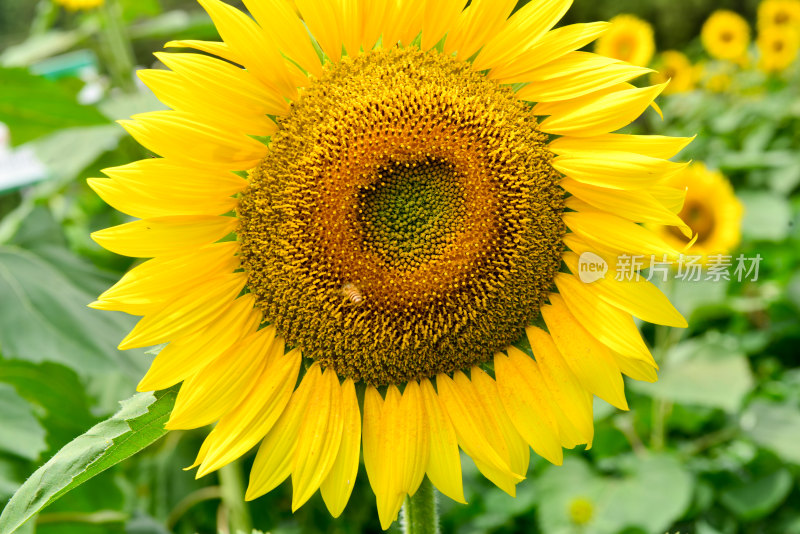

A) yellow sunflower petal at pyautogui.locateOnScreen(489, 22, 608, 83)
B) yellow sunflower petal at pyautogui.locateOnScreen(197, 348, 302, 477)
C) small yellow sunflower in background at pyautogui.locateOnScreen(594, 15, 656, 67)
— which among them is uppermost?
small yellow sunflower in background at pyautogui.locateOnScreen(594, 15, 656, 67)

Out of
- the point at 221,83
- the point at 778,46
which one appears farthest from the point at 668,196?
the point at 778,46

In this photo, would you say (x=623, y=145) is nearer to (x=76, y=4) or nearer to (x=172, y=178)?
(x=172, y=178)

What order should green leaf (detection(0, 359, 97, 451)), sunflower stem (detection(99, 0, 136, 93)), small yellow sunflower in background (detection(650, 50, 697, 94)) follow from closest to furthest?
green leaf (detection(0, 359, 97, 451))
sunflower stem (detection(99, 0, 136, 93))
small yellow sunflower in background (detection(650, 50, 697, 94))

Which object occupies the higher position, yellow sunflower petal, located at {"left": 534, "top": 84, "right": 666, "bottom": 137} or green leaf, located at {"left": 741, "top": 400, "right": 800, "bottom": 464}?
yellow sunflower petal, located at {"left": 534, "top": 84, "right": 666, "bottom": 137}

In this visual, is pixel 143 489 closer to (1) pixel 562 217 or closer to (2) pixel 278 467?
(2) pixel 278 467

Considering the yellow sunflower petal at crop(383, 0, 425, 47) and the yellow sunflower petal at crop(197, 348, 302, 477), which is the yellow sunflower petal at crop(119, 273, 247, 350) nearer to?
the yellow sunflower petal at crop(197, 348, 302, 477)

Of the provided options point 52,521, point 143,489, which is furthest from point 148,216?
point 143,489

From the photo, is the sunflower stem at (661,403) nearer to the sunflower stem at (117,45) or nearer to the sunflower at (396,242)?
the sunflower at (396,242)

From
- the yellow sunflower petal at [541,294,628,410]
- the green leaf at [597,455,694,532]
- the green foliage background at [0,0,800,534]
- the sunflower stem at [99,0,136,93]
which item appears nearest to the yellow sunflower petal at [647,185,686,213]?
the yellow sunflower petal at [541,294,628,410]
